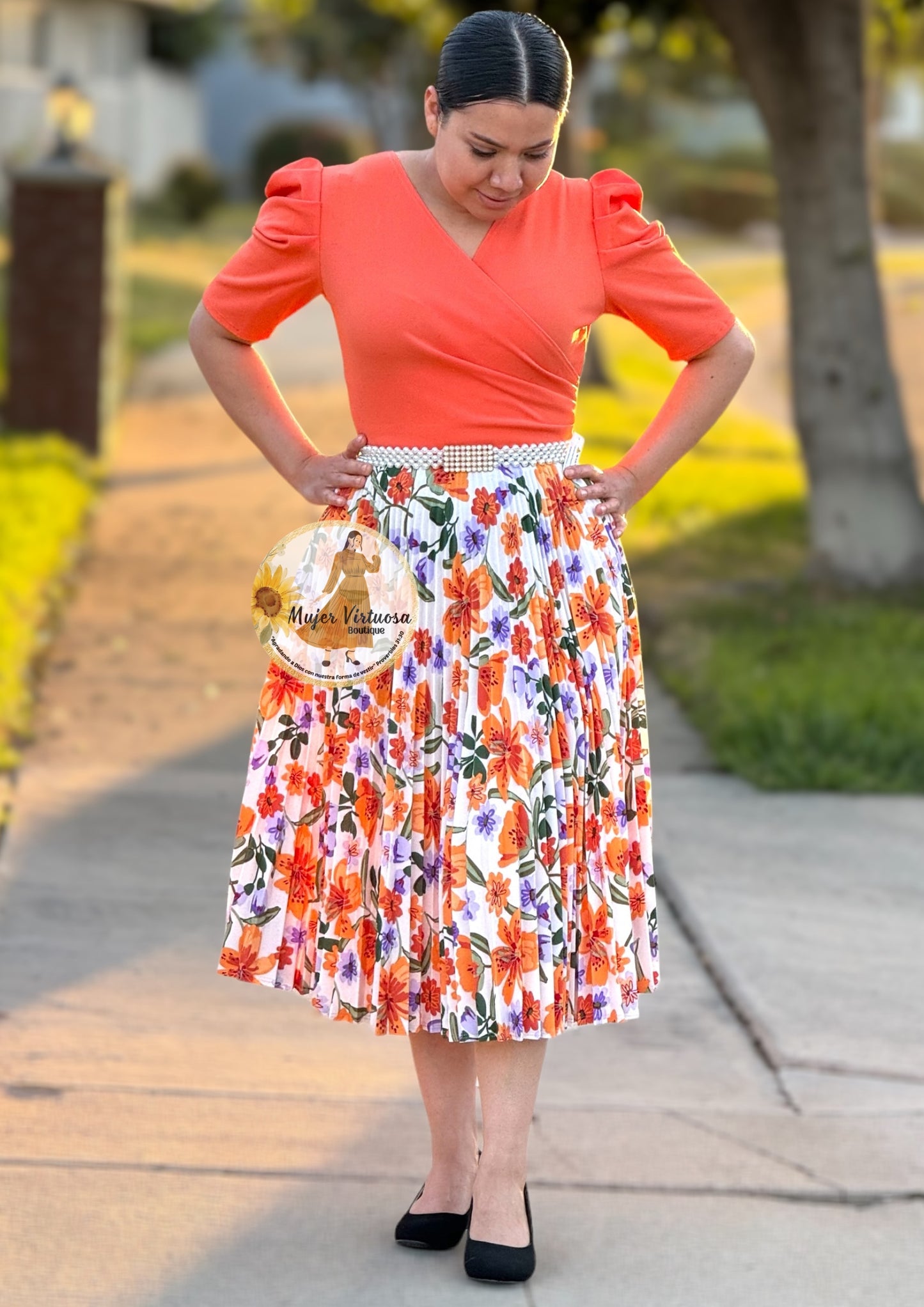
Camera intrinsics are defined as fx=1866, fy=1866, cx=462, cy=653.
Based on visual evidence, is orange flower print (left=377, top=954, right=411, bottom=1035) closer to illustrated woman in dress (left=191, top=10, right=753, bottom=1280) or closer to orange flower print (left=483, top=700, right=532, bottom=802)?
illustrated woman in dress (left=191, top=10, right=753, bottom=1280)

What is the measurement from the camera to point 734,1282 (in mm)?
2906

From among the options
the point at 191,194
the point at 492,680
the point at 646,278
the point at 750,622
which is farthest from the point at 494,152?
the point at 191,194

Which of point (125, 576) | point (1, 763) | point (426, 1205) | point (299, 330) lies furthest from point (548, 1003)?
point (299, 330)

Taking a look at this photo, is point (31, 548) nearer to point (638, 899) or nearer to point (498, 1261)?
point (638, 899)

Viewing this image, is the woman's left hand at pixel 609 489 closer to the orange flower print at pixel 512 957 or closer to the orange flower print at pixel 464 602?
the orange flower print at pixel 464 602

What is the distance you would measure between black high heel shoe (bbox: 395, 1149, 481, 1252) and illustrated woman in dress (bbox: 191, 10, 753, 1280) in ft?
0.05

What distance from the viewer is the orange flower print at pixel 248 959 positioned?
9.63 ft

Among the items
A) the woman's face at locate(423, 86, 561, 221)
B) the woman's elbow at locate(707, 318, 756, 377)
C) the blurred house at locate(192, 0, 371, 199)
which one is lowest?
the woman's elbow at locate(707, 318, 756, 377)

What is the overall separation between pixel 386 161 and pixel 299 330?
16178 millimetres

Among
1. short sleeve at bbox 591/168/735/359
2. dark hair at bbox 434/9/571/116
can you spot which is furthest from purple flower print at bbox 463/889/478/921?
dark hair at bbox 434/9/571/116

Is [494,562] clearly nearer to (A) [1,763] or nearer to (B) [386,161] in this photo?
(B) [386,161]

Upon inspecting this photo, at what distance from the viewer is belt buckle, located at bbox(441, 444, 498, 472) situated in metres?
2.81

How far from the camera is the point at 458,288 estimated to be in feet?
8.96

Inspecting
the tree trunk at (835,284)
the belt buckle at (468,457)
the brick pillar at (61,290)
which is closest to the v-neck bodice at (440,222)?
the belt buckle at (468,457)
